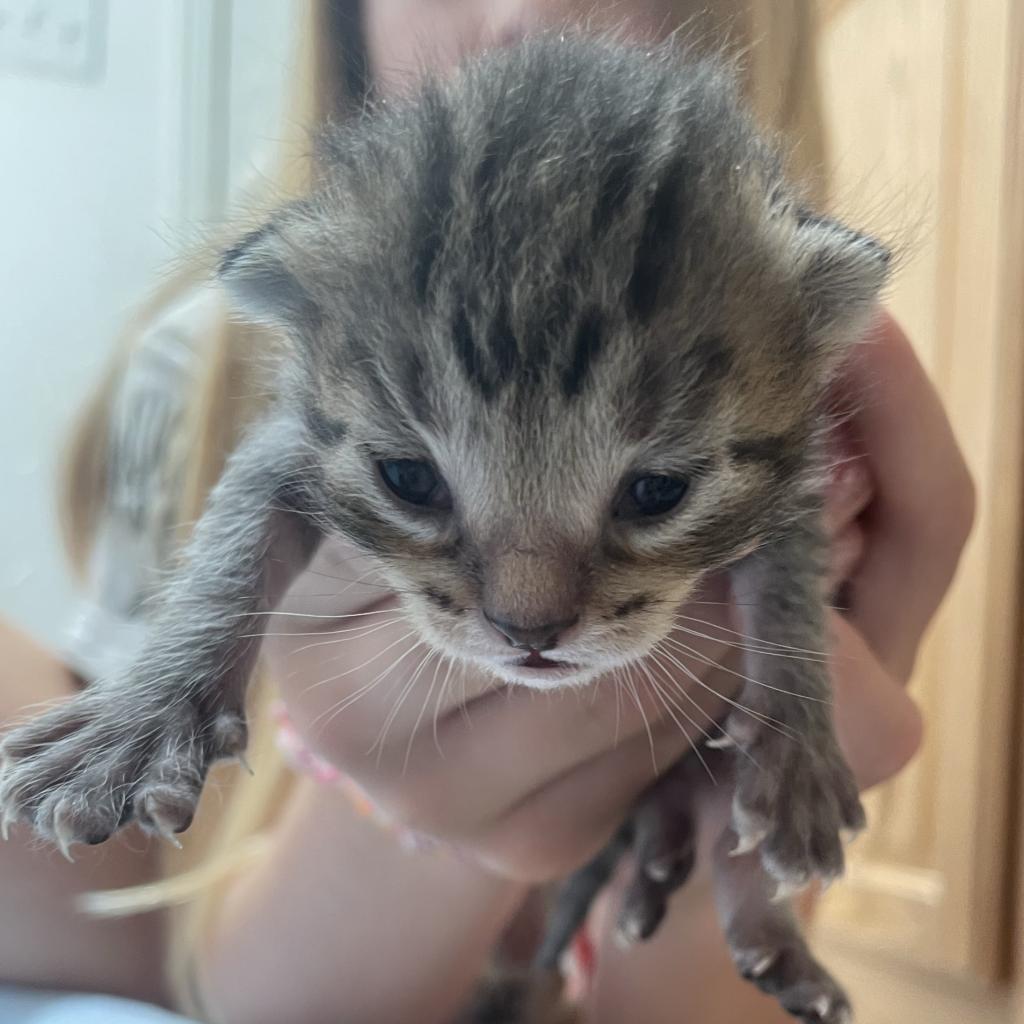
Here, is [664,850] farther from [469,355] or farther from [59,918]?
[59,918]

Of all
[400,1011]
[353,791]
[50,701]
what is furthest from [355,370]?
[400,1011]

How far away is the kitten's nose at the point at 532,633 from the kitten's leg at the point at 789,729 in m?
0.21

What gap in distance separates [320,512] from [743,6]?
480 mm

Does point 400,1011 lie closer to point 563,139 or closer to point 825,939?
point 825,939

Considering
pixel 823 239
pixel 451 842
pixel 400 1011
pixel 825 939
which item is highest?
pixel 823 239

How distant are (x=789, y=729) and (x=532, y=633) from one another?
0.26 metres

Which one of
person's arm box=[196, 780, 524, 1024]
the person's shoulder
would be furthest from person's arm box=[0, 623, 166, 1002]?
person's arm box=[196, 780, 524, 1024]

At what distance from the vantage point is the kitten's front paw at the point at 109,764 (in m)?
0.63

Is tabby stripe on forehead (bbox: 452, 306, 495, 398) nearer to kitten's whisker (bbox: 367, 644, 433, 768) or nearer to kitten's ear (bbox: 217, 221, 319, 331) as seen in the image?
kitten's ear (bbox: 217, 221, 319, 331)

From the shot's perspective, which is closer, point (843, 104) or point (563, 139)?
point (563, 139)

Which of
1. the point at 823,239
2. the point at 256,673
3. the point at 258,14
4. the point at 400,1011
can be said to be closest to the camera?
the point at 823,239

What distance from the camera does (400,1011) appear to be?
3.80ft

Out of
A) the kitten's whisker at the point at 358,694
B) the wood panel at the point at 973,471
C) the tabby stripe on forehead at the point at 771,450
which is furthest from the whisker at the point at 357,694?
the wood panel at the point at 973,471

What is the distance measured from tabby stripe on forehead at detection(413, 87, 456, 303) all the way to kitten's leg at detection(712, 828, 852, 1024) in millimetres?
513
